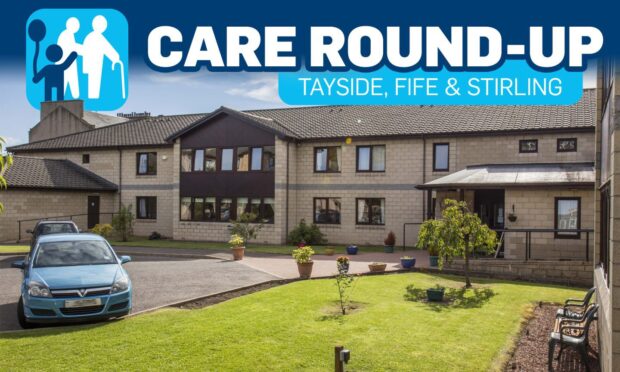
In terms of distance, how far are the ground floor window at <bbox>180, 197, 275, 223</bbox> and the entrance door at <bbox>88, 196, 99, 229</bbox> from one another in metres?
6.35

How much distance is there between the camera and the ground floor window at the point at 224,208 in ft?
93.0

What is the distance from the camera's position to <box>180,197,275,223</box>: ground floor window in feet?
93.0

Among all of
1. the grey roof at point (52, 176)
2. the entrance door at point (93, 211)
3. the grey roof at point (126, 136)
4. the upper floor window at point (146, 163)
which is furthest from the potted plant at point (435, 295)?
the entrance door at point (93, 211)

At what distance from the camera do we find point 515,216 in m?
19.9

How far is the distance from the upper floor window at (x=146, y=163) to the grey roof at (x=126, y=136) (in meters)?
0.81

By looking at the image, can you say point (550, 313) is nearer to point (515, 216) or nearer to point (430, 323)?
point (430, 323)

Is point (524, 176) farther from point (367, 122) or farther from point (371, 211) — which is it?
point (367, 122)

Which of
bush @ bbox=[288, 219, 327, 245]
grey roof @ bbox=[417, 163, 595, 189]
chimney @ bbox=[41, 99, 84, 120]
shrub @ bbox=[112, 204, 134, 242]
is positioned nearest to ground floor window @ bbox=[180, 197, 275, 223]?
bush @ bbox=[288, 219, 327, 245]

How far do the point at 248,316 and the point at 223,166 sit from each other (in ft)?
64.2

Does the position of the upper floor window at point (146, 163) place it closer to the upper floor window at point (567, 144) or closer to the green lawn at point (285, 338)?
the green lawn at point (285, 338)

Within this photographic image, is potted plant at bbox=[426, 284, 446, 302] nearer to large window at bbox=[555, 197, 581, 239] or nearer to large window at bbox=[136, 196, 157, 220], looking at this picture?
large window at bbox=[555, 197, 581, 239]

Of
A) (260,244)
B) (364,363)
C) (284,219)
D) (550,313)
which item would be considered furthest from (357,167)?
(364,363)

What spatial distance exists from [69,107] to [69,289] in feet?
149

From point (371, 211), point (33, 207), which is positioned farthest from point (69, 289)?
point (33, 207)
